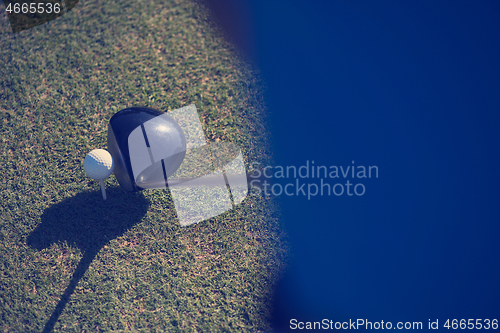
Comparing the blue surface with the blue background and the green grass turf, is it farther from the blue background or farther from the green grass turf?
the green grass turf

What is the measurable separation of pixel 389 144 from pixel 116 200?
3.34 m

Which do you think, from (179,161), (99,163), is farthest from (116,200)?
(179,161)

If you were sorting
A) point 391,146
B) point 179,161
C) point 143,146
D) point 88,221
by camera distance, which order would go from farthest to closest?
point 391,146
point 88,221
point 179,161
point 143,146

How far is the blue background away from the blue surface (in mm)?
14

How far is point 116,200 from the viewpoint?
3846 millimetres

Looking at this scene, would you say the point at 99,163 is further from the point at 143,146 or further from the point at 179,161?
the point at 179,161

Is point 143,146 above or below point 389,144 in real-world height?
above

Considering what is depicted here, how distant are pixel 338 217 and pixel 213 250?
1.47 metres

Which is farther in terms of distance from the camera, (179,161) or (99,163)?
(179,161)

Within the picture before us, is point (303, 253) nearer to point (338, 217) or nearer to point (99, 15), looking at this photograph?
point (338, 217)

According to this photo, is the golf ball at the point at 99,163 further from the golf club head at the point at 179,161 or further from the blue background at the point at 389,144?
the blue background at the point at 389,144

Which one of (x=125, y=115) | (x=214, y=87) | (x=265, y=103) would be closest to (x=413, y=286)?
(x=265, y=103)

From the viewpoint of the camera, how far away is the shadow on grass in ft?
12.1

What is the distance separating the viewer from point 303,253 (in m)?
3.83
